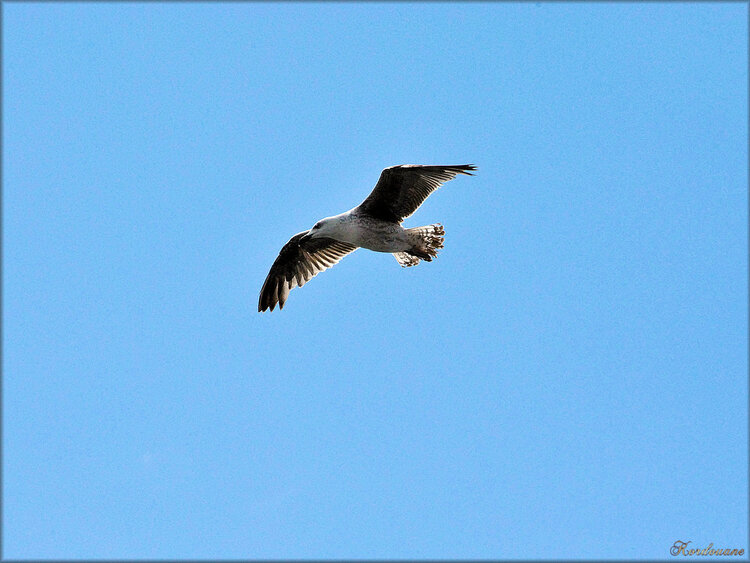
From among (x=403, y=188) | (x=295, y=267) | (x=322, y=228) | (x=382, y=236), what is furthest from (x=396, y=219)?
(x=295, y=267)

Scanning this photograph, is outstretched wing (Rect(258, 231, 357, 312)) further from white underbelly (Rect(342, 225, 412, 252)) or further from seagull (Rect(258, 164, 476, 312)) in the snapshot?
white underbelly (Rect(342, 225, 412, 252))

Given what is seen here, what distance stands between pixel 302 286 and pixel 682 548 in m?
8.09

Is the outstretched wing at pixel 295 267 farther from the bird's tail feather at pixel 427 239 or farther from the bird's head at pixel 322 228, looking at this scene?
the bird's tail feather at pixel 427 239

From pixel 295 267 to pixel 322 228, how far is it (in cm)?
194

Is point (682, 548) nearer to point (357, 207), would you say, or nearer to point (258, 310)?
point (357, 207)

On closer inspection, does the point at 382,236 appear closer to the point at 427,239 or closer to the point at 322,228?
the point at 427,239

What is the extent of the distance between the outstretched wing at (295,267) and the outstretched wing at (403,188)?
2.02m

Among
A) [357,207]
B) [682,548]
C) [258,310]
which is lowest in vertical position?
[682,548]

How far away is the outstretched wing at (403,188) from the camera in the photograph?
11.4 m

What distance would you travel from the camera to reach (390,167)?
11.5 meters

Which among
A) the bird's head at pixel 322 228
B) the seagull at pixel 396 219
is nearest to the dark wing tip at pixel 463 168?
the seagull at pixel 396 219

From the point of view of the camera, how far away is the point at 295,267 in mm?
14156

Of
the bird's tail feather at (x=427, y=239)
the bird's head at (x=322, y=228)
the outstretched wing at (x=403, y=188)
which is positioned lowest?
the bird's tail feather at (x=427, y=239)

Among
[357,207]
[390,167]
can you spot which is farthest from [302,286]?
[390,167]
